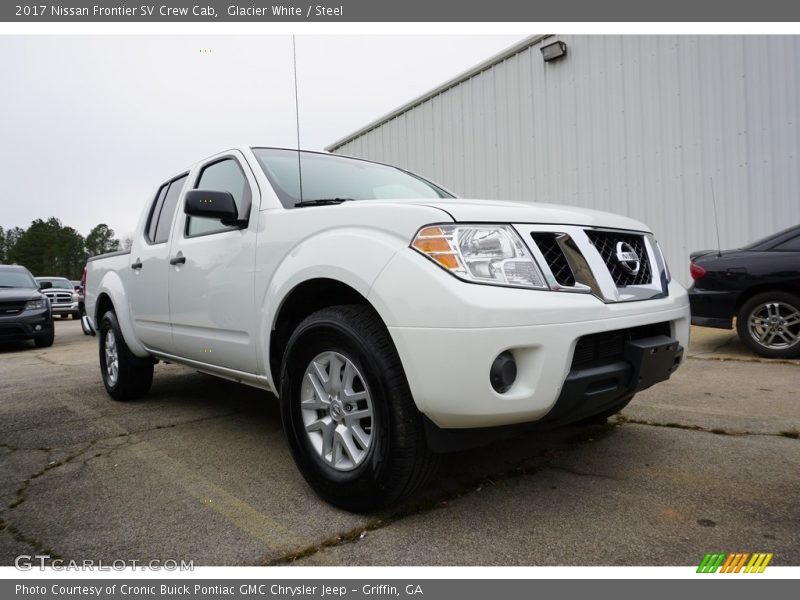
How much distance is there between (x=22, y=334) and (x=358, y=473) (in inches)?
398

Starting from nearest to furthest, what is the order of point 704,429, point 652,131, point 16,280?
point 704,429
point 652,131
point 16,280

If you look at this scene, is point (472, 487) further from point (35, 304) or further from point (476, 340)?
point (35, 304)

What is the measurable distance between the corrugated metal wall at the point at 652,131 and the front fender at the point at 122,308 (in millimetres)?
6315

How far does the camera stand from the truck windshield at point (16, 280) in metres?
10.4

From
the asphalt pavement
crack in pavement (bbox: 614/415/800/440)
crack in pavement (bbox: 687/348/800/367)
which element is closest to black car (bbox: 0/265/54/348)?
the asphalt pavement

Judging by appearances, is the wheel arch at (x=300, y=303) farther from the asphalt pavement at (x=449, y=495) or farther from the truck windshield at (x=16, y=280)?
the truck windshield at (x=16, y=280)

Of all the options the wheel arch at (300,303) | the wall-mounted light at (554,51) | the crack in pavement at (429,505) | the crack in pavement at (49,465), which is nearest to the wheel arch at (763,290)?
the crack in pavement at (429,505)

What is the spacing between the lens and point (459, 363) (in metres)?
1.79

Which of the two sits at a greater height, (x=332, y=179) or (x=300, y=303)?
(x=332, y=179)

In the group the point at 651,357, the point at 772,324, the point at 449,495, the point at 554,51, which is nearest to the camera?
the point at 651,357

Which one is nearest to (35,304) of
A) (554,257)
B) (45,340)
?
(45,340)

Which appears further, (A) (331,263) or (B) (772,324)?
(B) (772,324)

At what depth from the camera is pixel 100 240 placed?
262ft

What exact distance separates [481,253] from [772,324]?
4.53 meters
